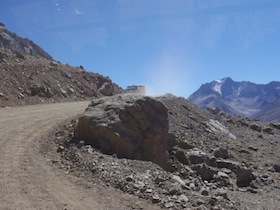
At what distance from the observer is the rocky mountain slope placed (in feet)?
104

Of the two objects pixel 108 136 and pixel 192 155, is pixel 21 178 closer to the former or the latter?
pixel 108 136

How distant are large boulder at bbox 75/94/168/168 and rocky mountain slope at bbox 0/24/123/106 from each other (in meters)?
13.1

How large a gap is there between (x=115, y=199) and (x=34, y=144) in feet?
19.6

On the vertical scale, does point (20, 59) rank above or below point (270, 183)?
above

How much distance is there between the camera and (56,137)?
18.0 metres

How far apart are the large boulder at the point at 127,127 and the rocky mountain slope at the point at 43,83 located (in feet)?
43.0

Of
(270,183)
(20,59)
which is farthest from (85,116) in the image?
(20,59)

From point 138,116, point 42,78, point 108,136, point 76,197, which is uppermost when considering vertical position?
point 42,78

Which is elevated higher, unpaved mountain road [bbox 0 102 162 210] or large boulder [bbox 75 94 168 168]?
large boulder [bbox 75 94 168 168]

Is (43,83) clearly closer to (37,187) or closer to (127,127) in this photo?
(127,127)

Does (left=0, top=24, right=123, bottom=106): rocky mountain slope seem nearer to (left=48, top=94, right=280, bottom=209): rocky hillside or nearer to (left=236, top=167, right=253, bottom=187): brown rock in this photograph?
(left=48, top=94, right=280, bottom=209): rocky hillside

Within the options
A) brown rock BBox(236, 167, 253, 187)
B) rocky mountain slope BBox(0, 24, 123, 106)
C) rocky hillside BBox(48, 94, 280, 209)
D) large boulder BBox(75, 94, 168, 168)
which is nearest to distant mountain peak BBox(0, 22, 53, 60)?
rocky mountain slope BBox(0, 24, 123, 106)

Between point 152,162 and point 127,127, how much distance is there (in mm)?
2127

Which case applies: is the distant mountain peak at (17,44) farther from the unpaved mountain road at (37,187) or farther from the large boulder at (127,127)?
the unpaved mountain road at (37,187)
